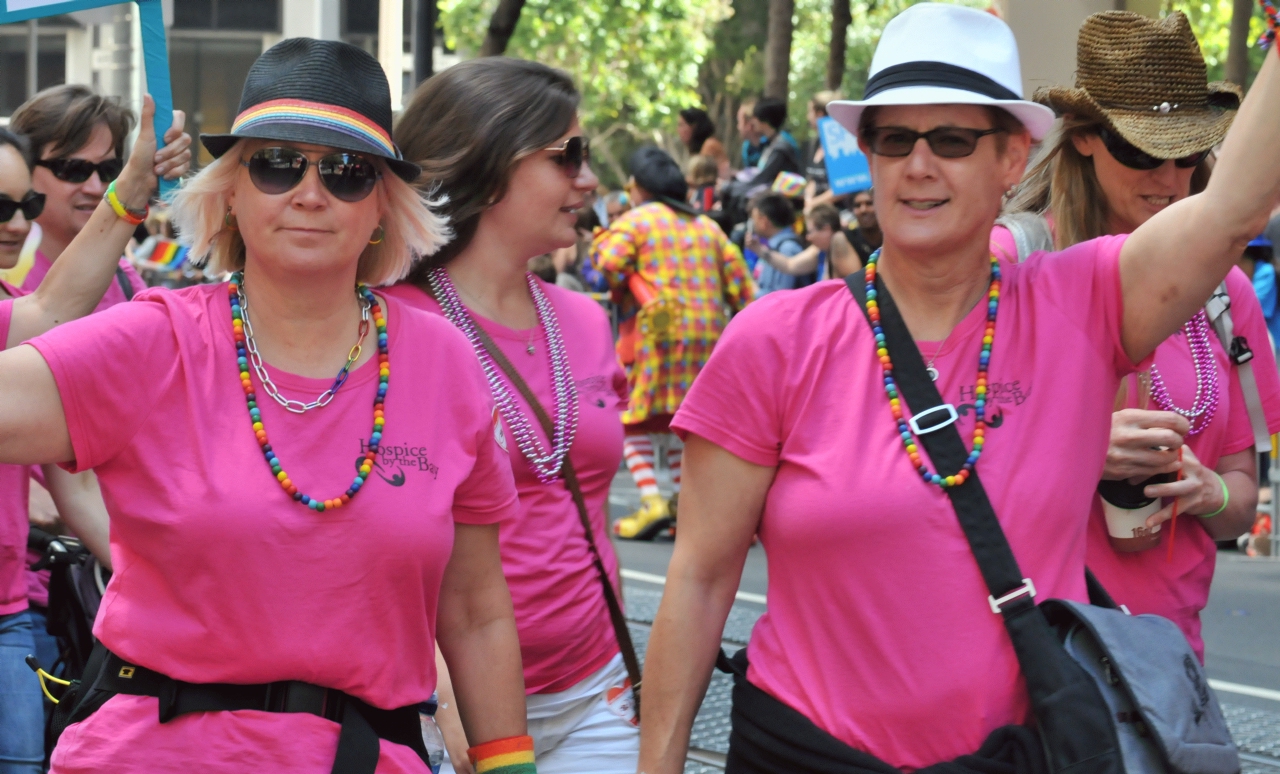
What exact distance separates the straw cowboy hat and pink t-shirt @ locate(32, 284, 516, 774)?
1.87 m

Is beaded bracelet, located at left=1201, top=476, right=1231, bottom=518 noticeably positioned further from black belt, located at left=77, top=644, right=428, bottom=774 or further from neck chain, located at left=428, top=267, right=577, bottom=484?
black belt, located at left=77, top=644, right=428, bottom=774

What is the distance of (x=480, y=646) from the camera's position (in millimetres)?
3078

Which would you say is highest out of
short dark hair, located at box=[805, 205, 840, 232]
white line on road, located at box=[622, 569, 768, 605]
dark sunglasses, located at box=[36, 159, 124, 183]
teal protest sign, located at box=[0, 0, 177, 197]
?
teal protest sign, located at box=[0, 0, 177, 197]

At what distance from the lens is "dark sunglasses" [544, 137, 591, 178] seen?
4.06 m

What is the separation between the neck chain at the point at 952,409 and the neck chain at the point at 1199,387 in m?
0.65

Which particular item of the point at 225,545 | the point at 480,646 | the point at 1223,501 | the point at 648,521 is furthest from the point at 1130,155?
the point at 648,521

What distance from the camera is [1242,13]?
1870 centimetres

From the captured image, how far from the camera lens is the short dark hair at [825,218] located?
12008 mm

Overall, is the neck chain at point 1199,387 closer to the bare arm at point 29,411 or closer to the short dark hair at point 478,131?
the short dark hair at point 478,131

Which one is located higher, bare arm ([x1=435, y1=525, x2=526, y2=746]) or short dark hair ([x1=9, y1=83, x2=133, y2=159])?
short dark hair ([x1=9, y1=83, x2=133, y2=159])

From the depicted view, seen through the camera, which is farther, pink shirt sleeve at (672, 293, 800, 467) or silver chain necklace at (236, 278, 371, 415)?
pink shirt sleeve at (672, 293, 800, 467)

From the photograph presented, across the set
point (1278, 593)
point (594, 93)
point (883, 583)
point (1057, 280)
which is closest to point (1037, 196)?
point (1057, 280)

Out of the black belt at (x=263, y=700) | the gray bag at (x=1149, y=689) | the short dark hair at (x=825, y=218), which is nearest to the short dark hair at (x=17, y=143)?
the black belt at (x=263, y=700)

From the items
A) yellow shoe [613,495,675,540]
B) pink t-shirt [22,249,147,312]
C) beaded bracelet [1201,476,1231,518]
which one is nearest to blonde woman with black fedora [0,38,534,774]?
beaded bracelet [1201,476,1231,518]
